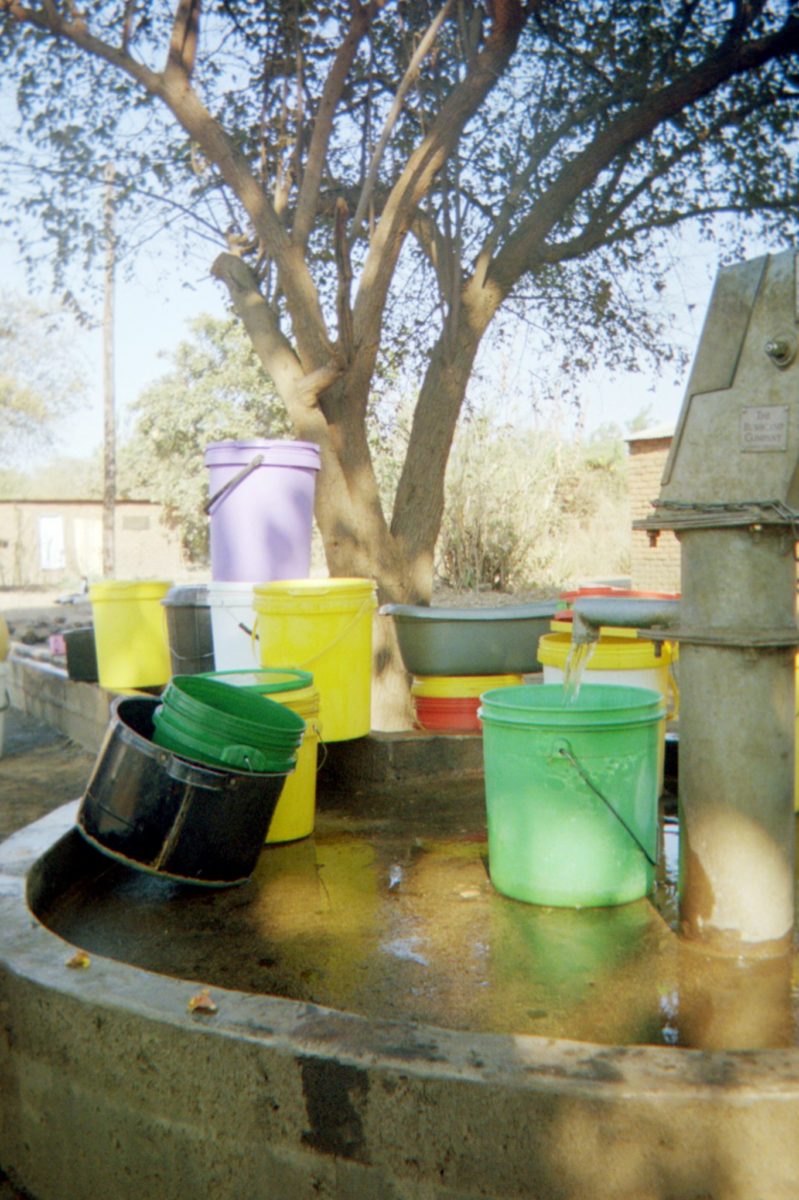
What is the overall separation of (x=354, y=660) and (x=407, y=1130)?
2.79 metres

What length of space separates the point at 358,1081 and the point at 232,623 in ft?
11.6

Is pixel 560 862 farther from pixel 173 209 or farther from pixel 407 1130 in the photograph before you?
pixel 173 209

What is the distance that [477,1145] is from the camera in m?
1.98

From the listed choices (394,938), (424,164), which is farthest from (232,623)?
(424,164)

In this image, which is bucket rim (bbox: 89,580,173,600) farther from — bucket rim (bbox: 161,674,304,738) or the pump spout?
the pump spout

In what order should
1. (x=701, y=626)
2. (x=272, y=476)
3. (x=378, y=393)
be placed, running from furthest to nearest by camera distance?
(x=378, y=393), (x=272, y=476), (x=701, y=626)

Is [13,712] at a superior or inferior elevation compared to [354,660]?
inferior

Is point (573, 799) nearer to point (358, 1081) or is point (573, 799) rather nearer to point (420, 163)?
point (358, 1081)

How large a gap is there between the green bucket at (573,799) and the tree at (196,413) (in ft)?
91.5

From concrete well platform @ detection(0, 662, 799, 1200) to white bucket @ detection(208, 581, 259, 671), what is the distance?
2.14m

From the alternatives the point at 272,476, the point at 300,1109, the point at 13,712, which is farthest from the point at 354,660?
the point at 13,712

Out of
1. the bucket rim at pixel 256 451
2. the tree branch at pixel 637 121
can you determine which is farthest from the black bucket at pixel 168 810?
the tree branch at pixel 637 121

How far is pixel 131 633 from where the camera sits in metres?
7.20

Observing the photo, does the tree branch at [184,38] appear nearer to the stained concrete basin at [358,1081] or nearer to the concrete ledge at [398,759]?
the concrete ledge at [398,759]
